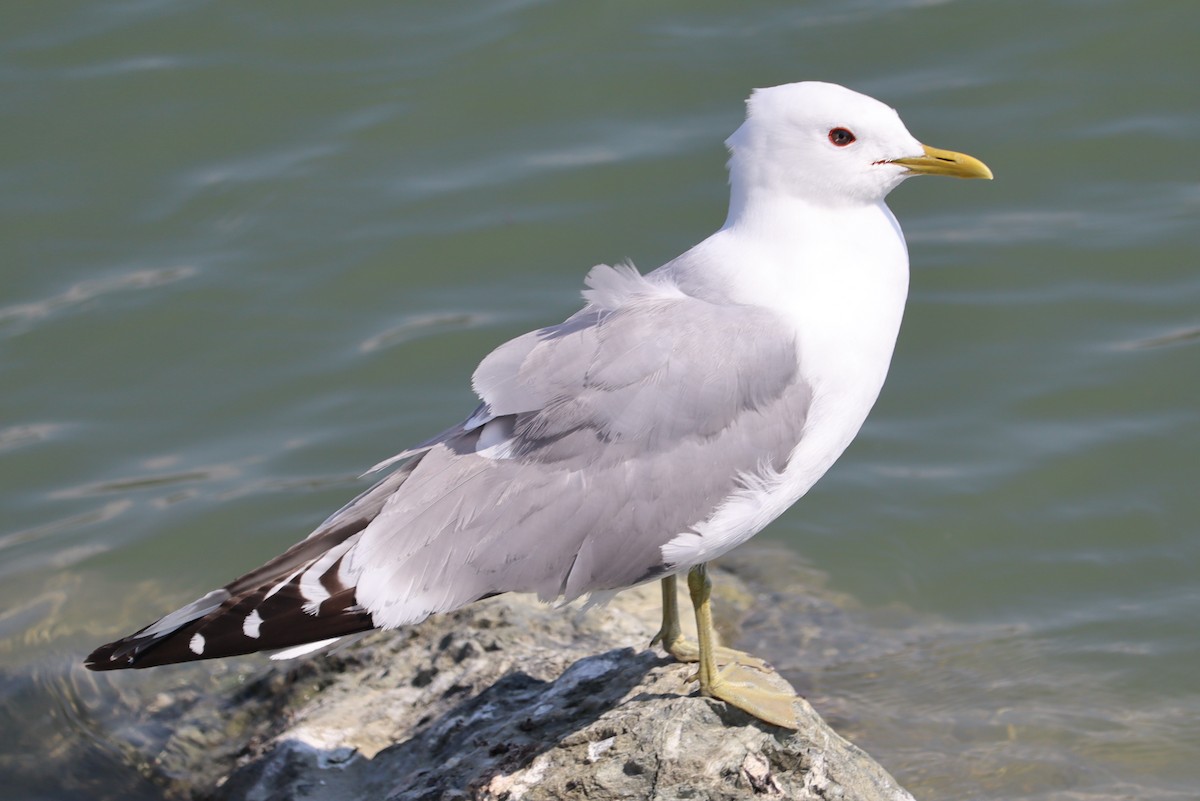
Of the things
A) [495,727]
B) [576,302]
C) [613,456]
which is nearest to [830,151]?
[613,456]

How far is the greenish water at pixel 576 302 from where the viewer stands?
249 inches

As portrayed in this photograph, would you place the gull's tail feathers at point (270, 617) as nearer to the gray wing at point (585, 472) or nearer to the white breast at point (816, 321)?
the gray wing at point (585, 472)

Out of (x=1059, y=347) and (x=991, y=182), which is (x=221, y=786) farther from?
(x=991, y=182)

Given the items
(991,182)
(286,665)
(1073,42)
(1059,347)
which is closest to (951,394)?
(1059,347)

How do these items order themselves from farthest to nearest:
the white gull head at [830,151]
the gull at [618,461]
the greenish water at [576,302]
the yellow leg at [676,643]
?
Answer: 1. the greenish water at [576,302]
2. the yellow leg at [676,643]
3. the white gull head at [830,151]
4. the gull at [618,461]

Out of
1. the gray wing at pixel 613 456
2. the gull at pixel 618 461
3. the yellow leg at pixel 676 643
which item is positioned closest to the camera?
the gull at pixel 618 461

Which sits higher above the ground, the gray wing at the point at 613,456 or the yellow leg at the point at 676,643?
the gray wing at the point at 613,456

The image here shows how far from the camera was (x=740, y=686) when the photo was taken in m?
4.22

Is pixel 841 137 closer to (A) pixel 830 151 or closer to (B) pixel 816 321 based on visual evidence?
(A) pixel 830 151

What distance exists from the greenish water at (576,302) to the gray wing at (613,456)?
1.90 m

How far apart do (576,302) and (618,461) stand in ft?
13.8

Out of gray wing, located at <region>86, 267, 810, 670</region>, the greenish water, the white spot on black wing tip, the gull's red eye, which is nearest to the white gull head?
the gull's red eye

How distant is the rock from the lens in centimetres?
393

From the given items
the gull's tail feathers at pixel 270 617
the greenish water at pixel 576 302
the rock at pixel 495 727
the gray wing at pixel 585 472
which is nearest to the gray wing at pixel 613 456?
the gray wing at pixel 585 472
